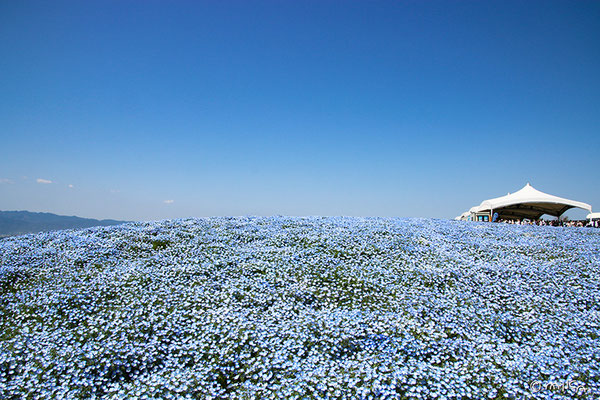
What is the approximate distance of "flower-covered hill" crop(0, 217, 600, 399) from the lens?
629cm

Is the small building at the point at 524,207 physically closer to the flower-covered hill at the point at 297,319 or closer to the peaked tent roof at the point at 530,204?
the peaked tent roof at the point at 530,204

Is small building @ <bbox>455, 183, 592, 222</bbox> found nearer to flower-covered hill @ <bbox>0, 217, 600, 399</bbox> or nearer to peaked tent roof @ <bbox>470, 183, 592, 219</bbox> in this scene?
peaked tent roof @ <bbox>470, 183, 592, 219</bbox>

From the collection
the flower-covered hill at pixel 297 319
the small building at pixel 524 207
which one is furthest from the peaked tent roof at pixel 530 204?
the flower-covered hill at pixel 297 319

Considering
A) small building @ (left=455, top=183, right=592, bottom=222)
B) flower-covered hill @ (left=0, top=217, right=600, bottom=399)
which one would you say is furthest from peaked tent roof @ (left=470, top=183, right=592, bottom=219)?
flower-covered hill @ (left=0, top=217, right=600, bottom=399)

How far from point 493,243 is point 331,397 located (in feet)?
39.2

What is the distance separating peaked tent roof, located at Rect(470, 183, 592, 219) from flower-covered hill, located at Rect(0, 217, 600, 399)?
61.3ft

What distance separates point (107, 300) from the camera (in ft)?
30.0

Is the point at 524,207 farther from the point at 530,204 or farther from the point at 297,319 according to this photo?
the point at 297,319

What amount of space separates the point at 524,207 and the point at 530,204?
4494mm

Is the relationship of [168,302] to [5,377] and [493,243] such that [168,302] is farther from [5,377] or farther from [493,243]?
[493,243]

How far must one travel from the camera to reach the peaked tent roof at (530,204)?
97.9ft

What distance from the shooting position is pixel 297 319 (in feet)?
26.9

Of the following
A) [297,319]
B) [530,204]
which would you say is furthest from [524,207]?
[297,319]

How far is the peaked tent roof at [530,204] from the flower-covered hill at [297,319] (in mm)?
18678
